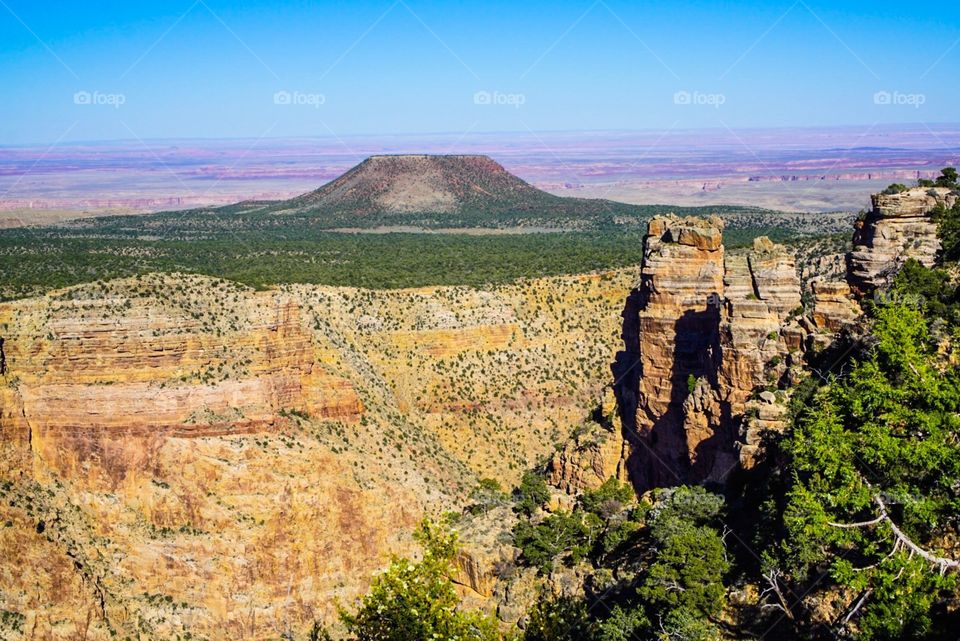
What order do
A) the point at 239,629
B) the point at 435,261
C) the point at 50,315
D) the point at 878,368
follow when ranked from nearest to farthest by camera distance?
the point at 878,368, the point at 239,629, the point at 50,315, the point at 435,261

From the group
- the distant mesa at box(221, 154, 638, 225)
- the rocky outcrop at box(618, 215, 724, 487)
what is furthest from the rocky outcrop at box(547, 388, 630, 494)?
the distant mesa at box(221, 154, 638, 225)

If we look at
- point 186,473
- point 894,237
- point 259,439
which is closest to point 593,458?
point 259,439

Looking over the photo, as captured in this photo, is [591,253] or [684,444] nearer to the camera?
[684,444]

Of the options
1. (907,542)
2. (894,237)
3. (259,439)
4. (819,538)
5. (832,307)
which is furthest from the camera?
(259,439)

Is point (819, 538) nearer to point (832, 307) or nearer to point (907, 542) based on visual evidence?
point (907, 542)

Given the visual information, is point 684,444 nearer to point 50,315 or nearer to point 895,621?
point 895,621

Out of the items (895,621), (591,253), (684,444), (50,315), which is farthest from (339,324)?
(895,621)

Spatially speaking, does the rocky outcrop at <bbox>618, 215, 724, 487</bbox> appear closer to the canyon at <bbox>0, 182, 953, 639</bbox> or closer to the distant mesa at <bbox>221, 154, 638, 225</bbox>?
the canyon at <bbox>0, 182, 953, 639</bbox>
